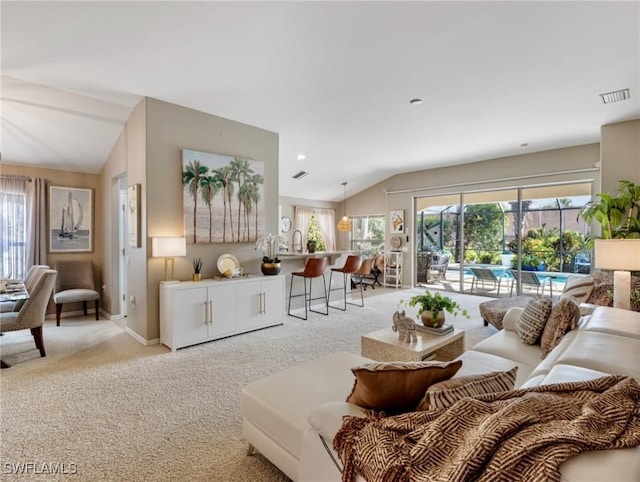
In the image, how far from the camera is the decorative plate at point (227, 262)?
4238 mm

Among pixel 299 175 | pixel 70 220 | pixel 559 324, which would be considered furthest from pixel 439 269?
pixel 70 220

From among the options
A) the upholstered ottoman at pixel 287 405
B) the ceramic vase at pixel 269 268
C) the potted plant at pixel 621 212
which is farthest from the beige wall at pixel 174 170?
the potted plant at pixel 621 212

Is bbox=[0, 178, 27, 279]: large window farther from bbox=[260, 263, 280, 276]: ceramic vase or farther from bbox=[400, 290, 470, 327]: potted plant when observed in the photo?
bbox=[400, 290, 470, 327]: potted plant

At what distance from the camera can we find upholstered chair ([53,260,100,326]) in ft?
Answer: 14.9

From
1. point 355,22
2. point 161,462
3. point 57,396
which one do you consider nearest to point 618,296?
point 355,22

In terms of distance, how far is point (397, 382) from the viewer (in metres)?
1.19

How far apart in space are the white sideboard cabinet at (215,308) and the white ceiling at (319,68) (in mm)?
2271

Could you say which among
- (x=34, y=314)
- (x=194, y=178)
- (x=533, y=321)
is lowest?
(x=34, y=314)

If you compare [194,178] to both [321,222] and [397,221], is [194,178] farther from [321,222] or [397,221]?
[321,222]

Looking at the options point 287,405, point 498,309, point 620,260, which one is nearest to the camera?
point 287,405

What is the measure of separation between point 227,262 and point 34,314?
2.05 metres

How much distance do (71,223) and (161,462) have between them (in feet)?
15.4

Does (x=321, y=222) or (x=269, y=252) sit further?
(x=321, y=222)

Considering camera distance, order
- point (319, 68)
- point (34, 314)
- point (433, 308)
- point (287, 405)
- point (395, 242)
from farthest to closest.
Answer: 1. point (395, 242)
2. point (34, 314)
3. point (319, 68)
4. point (433, 308)
5. point (287, 405)
